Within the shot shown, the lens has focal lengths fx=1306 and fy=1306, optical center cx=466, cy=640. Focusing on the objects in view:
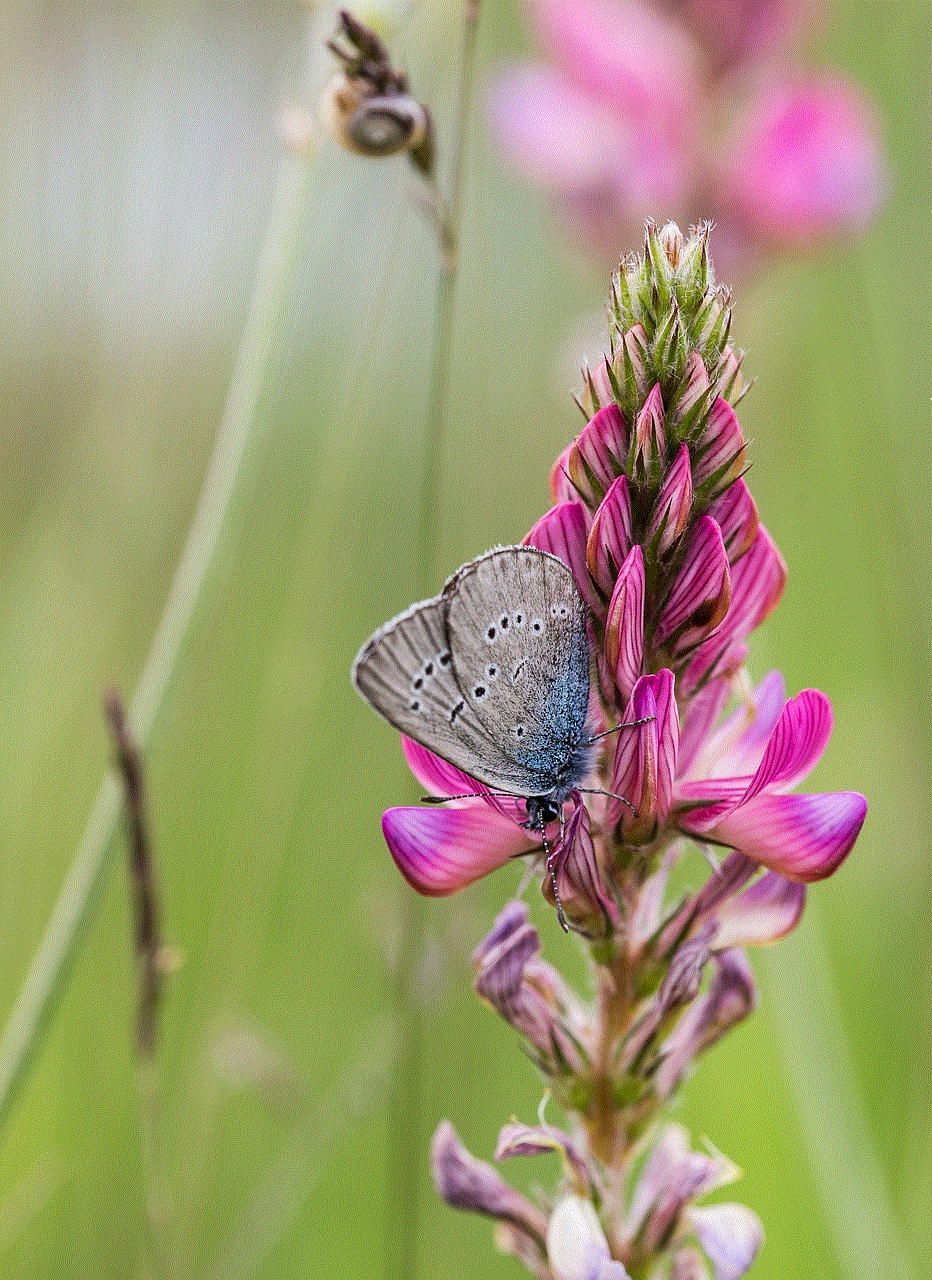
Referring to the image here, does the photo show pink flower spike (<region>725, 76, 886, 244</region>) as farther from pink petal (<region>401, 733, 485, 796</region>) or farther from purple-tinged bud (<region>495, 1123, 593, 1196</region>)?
purple-tinged bud (<region>495, 1123, 593, 1196</region>)

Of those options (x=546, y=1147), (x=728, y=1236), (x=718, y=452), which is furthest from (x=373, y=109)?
(x=728, y=1236)

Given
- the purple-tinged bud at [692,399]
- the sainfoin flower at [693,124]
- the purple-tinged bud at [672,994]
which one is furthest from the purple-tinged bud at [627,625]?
the sainfoin flower at [693,124]

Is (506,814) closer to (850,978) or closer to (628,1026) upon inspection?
(628,1026)

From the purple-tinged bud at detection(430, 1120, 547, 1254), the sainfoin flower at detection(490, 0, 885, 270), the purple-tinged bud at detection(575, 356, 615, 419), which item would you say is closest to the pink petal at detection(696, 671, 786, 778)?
the purple-tinged bud at detection(575, 356, 615, 419)

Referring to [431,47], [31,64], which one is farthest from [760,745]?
[31,64]

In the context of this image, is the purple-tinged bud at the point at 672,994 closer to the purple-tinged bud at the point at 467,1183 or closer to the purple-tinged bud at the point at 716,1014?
the purple-tinged bud at the point at 716,1014

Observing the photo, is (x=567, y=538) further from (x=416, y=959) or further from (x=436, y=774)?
(x=416, y=959)
